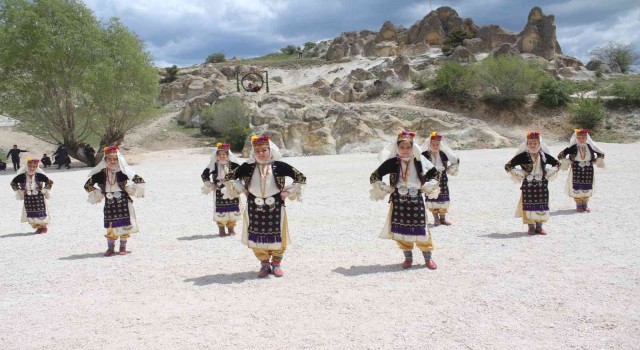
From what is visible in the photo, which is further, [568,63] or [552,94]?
[568,63]

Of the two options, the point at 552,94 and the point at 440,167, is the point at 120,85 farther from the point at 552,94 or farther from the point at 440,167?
the point at 552,94

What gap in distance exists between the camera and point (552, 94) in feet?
109

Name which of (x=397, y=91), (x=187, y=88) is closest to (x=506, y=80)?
(x=397, y=91)

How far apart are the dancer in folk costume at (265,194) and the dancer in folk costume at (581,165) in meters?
7.19

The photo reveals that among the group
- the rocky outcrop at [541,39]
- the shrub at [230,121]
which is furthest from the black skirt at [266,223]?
the rocky outcrop at [541,39]

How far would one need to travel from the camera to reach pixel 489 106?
34156mm

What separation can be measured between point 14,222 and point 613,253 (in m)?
13.2

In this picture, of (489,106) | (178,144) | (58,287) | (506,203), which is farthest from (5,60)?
(489,106)

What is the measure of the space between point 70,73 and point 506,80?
27.8 metres

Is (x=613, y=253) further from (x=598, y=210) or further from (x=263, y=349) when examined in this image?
(x=263, y=349)

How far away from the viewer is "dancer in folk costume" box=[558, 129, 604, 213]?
1054cm

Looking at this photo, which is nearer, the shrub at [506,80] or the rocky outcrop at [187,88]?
the shrub at [506,80]

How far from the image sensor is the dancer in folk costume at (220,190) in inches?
370

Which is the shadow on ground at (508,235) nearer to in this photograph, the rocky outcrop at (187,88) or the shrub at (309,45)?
the rocky outcrop at (187,88)
